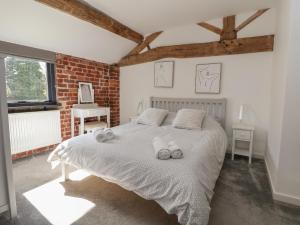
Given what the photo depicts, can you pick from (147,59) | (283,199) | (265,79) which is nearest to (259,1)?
(265,79)

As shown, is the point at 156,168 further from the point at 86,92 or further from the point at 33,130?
the point at 86,92

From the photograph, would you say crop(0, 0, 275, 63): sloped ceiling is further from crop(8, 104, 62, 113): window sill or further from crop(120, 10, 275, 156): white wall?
crop(8, 104, 62, 113): window sill

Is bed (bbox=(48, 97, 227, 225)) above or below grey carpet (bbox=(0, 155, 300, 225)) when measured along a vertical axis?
above

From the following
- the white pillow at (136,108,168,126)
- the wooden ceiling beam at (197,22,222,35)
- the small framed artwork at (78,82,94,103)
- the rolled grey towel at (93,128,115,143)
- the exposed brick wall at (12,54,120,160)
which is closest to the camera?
the rolled grey towel at (93,128,115,143)

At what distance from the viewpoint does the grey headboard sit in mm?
3252

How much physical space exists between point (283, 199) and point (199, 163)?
114cm

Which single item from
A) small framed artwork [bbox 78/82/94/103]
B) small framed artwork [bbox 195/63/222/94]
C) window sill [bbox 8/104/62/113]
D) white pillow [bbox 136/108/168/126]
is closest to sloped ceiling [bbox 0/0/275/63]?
small framed artwork [bbox 78/82/94/103]

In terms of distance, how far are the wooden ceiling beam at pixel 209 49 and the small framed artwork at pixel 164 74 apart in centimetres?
15

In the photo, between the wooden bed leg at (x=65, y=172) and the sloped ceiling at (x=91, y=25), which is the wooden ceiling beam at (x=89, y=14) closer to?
the sloped ceiling at (x=91, y=25)

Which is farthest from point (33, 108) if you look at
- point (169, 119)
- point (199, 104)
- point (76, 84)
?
point (199, 104)

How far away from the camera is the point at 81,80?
3730mm

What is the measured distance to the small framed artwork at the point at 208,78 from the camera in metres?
3.28

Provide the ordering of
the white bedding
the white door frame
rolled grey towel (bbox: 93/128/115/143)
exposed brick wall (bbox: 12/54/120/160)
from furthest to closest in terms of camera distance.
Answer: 1. exposed brick wall (bbox: 12/54/120/160)
2. rolled grey towel (bbox: 93/128/115/143)
3. the white door frame
4. the white bedding

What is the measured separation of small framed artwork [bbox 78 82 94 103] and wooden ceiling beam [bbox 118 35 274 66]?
1.13m
